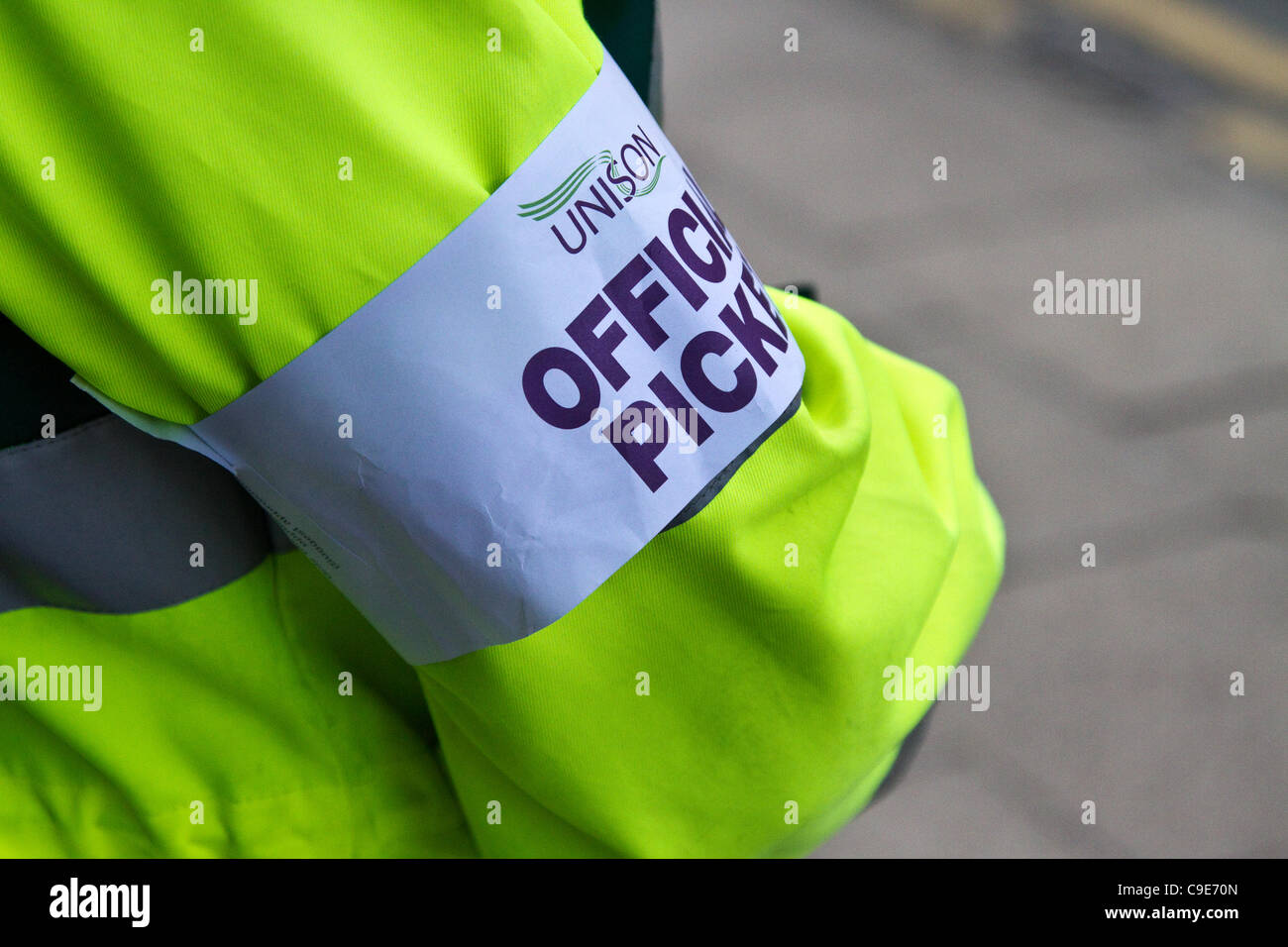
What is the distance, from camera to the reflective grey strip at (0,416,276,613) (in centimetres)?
53

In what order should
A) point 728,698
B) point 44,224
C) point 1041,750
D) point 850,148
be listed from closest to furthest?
point 44,224 → point 728,698 → point 1041,750 → point 850,148

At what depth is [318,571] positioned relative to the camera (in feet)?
1.89

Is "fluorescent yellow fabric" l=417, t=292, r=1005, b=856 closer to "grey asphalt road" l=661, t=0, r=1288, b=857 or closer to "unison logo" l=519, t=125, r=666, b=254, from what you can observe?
"unison logo" l=519, t=125, r=666, b=254

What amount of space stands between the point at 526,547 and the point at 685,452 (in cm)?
8

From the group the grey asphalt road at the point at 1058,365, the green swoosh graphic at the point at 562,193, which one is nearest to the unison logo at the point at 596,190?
the green swoosh graphic at the point at 562,193

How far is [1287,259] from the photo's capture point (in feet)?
7.30

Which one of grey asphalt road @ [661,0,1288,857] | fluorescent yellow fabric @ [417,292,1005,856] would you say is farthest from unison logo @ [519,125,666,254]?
grey asphalt road @ [661,0,1288,857]

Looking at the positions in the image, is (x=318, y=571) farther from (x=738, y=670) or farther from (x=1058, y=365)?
(x=1058, y=365)

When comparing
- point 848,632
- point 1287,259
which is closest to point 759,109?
point 1287,259

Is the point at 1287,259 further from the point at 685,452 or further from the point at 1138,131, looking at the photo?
the point at 685,452

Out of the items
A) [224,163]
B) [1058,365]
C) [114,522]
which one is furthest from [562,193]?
[1058,365]

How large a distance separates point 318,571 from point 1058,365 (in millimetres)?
1670

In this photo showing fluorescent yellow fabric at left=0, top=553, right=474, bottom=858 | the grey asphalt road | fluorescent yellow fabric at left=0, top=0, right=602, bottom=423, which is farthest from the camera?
the grey asphalt road
